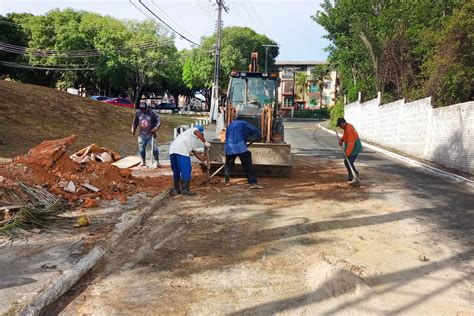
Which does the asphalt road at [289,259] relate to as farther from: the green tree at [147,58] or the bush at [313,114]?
the bush at [313,114]

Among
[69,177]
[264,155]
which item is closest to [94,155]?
[69,177]

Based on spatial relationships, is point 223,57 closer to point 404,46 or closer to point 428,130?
point 404,46

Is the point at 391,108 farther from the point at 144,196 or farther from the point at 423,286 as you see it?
the point at 423,286

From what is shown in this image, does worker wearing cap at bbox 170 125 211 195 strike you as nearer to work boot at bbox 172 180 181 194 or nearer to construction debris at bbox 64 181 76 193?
work boot at bbox 172 180 181 194

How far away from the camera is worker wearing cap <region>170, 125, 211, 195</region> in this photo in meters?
7.78

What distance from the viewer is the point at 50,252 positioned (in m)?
4.65

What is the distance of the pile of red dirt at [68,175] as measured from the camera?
23.0 ft

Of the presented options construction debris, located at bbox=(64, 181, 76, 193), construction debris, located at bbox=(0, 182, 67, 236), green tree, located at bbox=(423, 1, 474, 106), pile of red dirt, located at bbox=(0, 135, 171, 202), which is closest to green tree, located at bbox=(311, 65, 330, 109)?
green tree, located at bbox=(423, 1, 474, 106)

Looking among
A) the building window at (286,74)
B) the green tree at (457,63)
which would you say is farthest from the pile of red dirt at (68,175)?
the building window at (286,74)

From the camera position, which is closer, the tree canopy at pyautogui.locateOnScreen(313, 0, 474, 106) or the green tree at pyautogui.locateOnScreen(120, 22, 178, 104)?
the tree canopy at pyautogui.locateOnScreen(313, 0, 474, 106)

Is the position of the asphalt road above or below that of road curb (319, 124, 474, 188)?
below

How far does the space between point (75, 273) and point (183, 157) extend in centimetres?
394

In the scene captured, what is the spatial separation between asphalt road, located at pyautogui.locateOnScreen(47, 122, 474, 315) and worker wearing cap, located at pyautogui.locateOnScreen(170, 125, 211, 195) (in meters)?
0.31

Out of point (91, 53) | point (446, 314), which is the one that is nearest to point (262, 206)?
point (446, 314)
